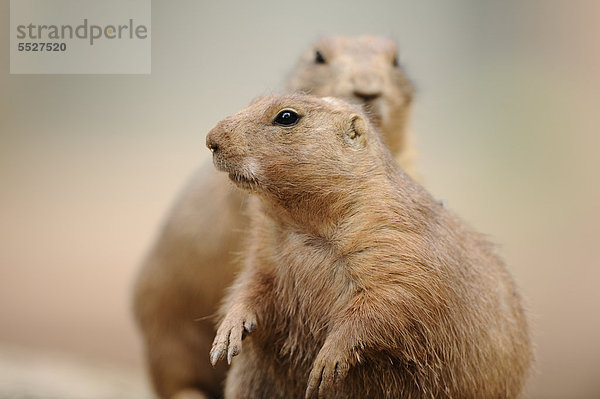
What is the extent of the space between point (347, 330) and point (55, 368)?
4.06 meters

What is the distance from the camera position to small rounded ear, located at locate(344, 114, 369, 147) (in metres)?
2.45

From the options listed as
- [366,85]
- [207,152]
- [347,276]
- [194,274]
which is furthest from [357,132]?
[194,274]

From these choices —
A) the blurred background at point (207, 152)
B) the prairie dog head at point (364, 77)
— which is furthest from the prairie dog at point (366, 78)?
the blurred background at point (207, 152)

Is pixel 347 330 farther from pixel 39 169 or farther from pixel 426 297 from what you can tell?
pixel 39 169

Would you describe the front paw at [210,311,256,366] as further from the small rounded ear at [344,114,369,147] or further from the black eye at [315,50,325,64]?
the black eye at [315,50,325,64]

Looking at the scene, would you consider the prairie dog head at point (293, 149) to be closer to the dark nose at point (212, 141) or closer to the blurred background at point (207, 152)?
the dark nose at point (212, 141)

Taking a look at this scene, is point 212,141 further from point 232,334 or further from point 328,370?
point 328,370

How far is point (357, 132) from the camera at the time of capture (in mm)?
2469

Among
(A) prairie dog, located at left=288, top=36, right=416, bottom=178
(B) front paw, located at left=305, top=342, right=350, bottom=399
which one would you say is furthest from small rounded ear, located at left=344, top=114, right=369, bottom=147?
(A) prairie dog, located at left=288, top=36, right=416, bottom=178

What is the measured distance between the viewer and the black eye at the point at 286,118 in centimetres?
236

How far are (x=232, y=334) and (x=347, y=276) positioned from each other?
0.37 metres

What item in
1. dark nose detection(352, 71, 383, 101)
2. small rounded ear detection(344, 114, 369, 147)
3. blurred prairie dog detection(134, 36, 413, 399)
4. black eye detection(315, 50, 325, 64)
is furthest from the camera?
Result: blurred prairie dog detection(134, 36, 413, 399)

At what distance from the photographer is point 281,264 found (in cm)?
256

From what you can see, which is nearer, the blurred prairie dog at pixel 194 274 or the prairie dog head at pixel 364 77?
the prairie dog head at pixel 364 77
